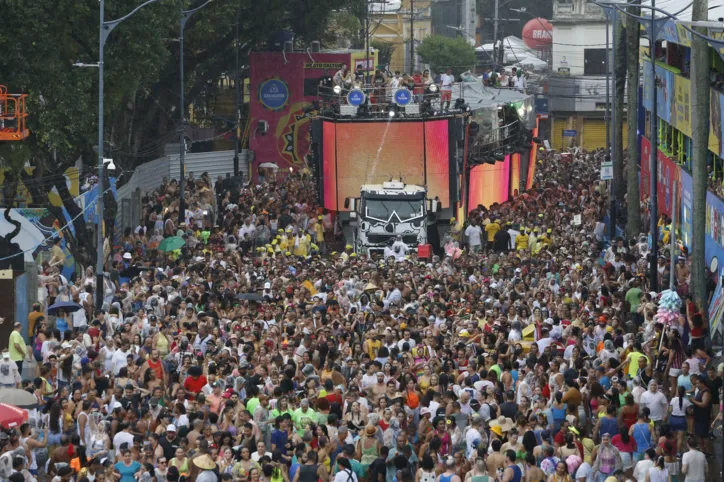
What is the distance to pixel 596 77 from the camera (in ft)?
293

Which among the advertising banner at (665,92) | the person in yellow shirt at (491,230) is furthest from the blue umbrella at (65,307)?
the advertising banner at (665,92)

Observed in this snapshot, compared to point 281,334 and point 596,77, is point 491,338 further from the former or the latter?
point 596,77

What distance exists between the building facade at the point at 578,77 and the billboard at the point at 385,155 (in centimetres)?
4171

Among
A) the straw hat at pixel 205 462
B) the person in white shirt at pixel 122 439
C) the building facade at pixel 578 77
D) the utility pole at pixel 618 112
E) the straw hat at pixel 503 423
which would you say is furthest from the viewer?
the building facade at pixel 578 77

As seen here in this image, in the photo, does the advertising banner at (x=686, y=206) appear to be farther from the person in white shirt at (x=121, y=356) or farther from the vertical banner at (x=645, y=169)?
the person in white shirt at (x=121, y=356)

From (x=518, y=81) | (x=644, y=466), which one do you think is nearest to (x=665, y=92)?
(x=518, y=81)

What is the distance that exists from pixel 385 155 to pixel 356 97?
1908 millimetres

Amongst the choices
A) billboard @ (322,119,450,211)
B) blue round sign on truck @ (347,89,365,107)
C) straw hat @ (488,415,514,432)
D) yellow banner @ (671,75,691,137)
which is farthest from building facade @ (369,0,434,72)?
straw hat @ (488,415,514,432)

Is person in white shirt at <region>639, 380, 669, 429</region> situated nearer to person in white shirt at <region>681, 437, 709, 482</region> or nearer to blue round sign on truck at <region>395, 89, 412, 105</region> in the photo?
person in white shirt at <region>681, 437, 709, 482</region>

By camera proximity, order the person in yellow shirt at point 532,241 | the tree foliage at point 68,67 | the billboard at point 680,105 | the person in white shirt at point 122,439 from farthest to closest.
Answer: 1. the person in yellow shirt at point 532,241
2. the tree foliage at point 68,67
3. the billboard at point 680,105
4. the person in white shirt at point 122,439

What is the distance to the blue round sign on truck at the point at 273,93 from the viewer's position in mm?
63562

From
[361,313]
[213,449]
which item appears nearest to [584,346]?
[361,313]

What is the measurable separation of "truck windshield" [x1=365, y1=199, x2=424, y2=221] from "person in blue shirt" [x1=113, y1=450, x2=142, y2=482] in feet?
74.0

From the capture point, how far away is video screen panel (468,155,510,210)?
157 feet
